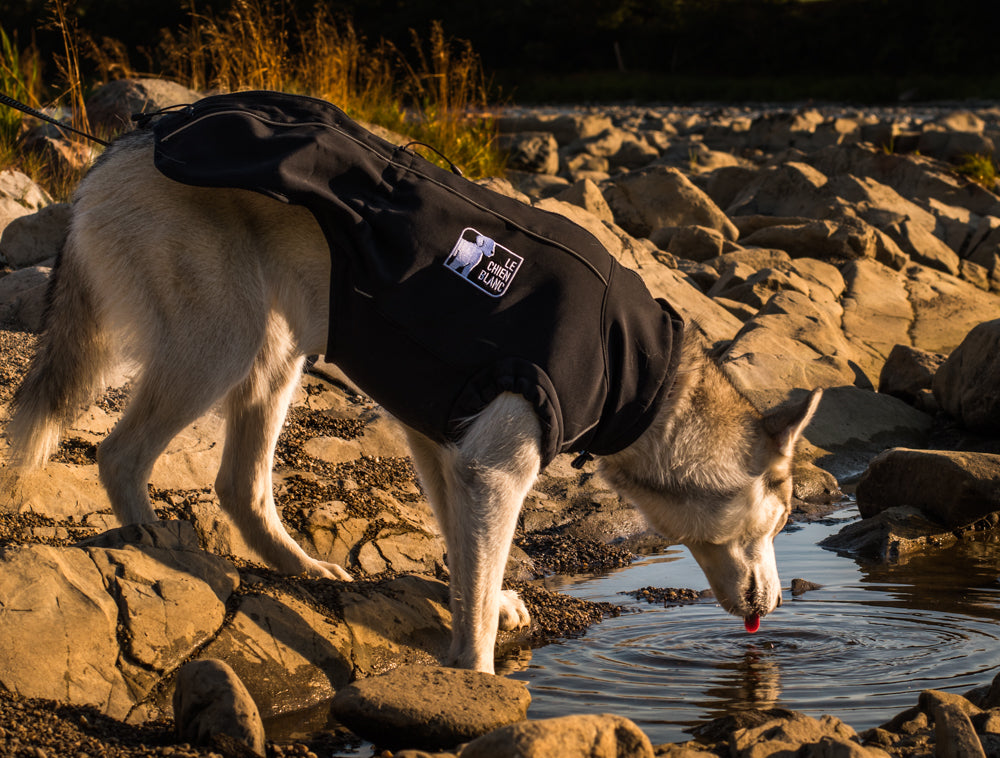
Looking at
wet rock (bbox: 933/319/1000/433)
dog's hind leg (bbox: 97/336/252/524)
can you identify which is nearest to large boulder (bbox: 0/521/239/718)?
dog's hind leg (bbox: 97/336/252/524)

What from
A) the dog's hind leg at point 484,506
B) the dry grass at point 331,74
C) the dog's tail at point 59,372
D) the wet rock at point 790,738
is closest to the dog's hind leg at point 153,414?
the dog's tail at point 59,372

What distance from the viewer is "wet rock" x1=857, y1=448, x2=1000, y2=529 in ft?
22.7

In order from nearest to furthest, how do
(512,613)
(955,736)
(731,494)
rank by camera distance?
(955,736), (731,494), (512,613)

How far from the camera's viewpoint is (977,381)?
28.0 ft

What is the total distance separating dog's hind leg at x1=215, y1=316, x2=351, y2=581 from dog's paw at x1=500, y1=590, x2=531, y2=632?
0.71m

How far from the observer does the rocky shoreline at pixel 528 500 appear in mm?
3713

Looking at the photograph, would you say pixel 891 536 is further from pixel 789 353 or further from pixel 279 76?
pixel 279 76

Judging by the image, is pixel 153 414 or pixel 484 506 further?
pixel 153 414

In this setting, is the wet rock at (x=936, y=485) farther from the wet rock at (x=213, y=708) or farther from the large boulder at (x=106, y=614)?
the wet rock at (x=213, y=708)

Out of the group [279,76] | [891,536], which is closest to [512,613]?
[891,536]

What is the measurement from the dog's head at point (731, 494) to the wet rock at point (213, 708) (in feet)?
6.26

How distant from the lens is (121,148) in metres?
4.50

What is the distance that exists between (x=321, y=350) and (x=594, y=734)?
1999mm

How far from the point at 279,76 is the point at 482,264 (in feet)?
27.8
